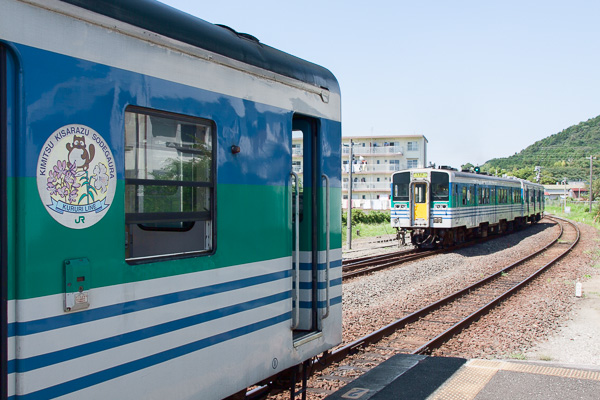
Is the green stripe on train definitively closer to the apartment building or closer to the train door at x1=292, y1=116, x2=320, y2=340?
the train door at x1=292, y1=116, x2=320, y2=340

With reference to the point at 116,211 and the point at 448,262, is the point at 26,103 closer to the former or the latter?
the point at 116,211

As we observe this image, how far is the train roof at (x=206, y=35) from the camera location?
10.5 ft

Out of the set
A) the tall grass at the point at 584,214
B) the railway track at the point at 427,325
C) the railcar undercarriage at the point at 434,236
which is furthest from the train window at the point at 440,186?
the tall grass at the point at 584,214

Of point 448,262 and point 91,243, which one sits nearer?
point 91,243

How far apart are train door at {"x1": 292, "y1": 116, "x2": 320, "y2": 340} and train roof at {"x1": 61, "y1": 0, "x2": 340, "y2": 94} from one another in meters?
0.48

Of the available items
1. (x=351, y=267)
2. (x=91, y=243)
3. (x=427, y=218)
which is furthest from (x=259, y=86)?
(x=427, y=218)

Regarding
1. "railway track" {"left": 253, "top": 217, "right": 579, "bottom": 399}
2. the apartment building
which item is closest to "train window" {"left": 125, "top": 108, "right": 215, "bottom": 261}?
"railway track" {"left": 253, "top": 217, "right": 579, "bottom": 399}

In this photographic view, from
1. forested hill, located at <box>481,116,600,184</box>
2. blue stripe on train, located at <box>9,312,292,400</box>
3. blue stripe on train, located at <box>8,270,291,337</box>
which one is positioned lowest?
blue stripe on train, located at <box>9,312,292,400</box>

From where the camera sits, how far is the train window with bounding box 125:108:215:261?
3.28 meters

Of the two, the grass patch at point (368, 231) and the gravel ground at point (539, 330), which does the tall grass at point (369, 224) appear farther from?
the gravel ground at point (539, 330)

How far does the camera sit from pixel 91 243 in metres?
2.93

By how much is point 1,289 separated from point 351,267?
45.4ft

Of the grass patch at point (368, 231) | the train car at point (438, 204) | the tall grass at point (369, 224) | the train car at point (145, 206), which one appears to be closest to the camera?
the train car at point (145, 206)

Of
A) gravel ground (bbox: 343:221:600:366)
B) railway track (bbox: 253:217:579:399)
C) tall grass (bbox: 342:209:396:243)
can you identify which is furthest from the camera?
tall grass (bbox: 342:209:396:243)
